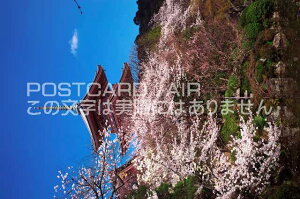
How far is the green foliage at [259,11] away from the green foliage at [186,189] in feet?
26.0

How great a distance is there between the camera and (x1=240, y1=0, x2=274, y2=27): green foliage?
13.1 m

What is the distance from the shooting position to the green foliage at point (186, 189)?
11234 millimetres

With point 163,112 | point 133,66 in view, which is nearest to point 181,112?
point 163,112

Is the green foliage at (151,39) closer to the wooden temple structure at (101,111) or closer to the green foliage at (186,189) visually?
the wooden temple structure at (101,111)

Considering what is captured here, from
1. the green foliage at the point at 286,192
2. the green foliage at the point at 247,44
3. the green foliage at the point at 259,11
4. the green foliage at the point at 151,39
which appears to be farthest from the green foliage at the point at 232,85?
the green foliage at the point at 151,39

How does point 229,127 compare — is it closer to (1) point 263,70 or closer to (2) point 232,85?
(2) point 232,85

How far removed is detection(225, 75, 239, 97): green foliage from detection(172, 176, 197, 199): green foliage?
489 centimetres

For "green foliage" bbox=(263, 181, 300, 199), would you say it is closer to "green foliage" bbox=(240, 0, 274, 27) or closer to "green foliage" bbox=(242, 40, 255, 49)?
"green foliage" bbox=(242, 40, 255, 49)

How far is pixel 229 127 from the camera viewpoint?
1407cm

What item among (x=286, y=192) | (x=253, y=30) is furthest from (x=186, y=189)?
(x=253, y=30)

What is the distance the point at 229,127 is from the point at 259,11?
5.63 metres

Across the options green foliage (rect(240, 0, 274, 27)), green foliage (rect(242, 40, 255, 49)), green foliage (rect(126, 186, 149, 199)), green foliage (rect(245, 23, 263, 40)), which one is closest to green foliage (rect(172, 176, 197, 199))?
green foliage (rect(126, 186, 149, 199))

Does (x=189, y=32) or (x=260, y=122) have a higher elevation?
(x=189, y=32)

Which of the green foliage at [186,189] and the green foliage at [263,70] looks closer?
the green foliage at [186,189]
